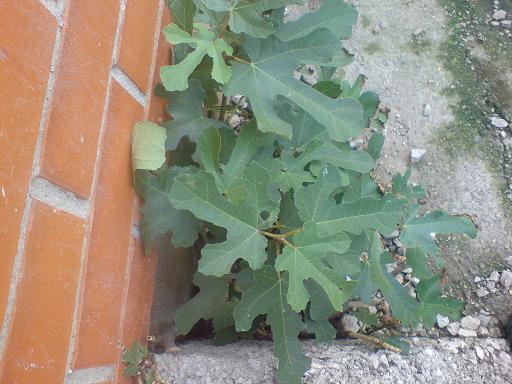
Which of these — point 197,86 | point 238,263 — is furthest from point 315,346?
point 197,86

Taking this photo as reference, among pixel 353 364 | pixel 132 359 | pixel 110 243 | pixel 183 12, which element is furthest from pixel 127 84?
pixel 353 364

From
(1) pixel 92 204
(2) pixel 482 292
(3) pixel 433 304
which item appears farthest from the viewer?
(2) pixel 482 292

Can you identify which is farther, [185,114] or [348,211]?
[185,114]

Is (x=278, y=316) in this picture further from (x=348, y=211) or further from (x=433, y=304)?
(x=433, y=304)

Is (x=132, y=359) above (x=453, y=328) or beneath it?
above

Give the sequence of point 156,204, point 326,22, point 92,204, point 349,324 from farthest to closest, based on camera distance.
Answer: point 349,324 < point 326,22 < point 156,204 < point 92,204

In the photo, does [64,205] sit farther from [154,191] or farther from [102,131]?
[154,191]

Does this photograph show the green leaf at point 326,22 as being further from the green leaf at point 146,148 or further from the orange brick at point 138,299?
the orange brick at point 138,299
